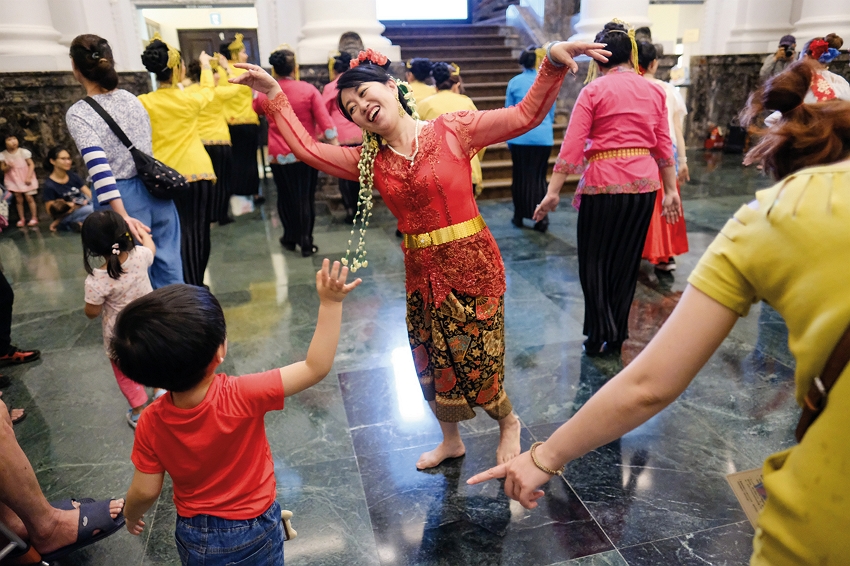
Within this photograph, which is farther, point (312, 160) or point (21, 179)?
point (21, 179)

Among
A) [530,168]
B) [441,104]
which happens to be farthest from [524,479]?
[530,168]

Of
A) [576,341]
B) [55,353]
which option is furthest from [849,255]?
[55,353]

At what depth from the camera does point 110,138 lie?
112 inches

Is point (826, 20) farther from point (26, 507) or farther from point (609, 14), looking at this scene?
point (26, 507)

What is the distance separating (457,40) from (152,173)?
27.9 ft

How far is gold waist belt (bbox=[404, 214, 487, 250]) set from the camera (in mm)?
2033

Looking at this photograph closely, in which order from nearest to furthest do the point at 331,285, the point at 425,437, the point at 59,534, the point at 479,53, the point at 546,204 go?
the point at 331,285, the point at 59,534, the point at 425,437, the point at 546,204, the point at 479,53

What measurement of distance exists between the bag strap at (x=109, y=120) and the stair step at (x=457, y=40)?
7848 millimetres

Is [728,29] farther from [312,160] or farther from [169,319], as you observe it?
[169,319]

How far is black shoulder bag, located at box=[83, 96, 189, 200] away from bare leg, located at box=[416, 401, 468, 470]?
181 centimetres

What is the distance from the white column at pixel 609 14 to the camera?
7219 mm

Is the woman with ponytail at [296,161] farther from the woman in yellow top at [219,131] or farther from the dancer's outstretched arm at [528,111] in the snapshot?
the dancer's outstretched arm at [528,111]

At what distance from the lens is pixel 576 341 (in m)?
3.50

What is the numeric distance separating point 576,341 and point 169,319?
2.73 metres
